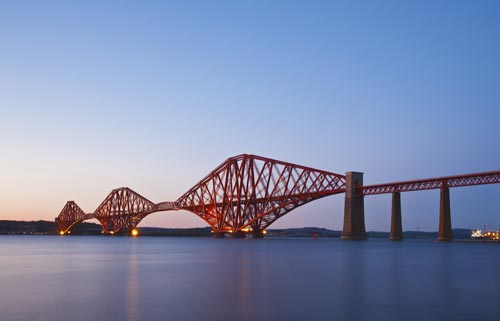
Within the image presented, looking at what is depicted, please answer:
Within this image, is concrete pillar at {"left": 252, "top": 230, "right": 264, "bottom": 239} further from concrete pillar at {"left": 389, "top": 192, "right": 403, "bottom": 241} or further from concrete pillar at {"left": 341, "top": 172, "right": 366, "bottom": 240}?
concrete pillar at {"left": 389, "top": 192, "right": 403, "bottom": 241}

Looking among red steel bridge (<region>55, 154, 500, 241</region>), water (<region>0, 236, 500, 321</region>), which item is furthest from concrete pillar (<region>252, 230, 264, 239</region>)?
water (<region>0, 236, 500, 321</region>)

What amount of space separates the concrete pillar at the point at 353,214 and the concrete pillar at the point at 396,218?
4.72 m

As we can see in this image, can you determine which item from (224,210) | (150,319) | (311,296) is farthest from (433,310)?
(224,210)

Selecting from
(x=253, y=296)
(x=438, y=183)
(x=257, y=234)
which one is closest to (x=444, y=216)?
(x=438, y=183)

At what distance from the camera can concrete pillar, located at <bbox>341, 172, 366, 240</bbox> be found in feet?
263

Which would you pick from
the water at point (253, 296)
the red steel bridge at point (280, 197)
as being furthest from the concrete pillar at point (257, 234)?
the water at point (253, 296)

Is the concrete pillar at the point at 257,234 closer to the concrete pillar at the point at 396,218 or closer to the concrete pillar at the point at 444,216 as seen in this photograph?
the concrete pillar at the point at 396,218

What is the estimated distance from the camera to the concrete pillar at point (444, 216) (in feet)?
225

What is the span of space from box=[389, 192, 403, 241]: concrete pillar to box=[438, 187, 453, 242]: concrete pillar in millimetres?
6673

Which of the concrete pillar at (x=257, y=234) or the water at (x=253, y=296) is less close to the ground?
the water at (x=253, y=296)

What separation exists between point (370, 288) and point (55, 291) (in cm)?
1210

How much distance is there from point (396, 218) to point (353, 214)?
6496 mm

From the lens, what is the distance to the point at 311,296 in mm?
17766

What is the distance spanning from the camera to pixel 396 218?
7950 cm
